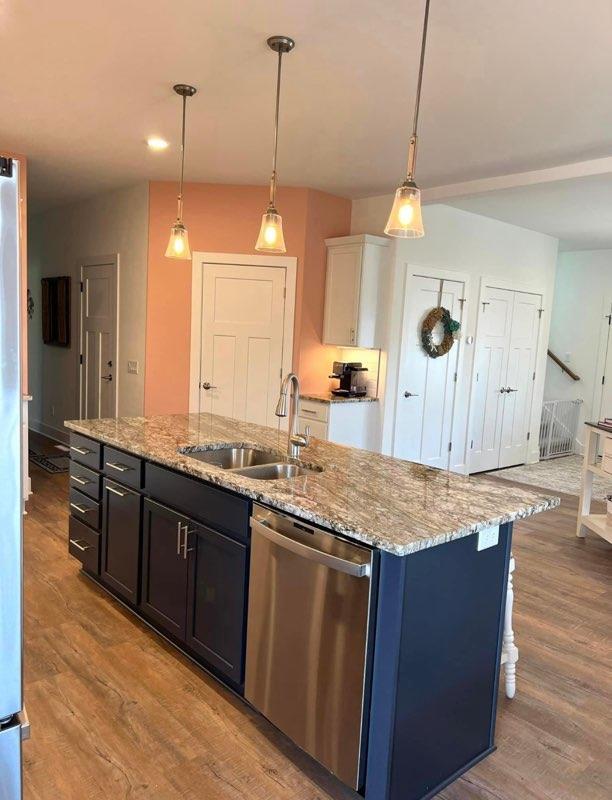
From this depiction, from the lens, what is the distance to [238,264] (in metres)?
5.14

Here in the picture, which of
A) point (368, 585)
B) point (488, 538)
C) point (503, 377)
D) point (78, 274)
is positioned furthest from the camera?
point (503, 377)

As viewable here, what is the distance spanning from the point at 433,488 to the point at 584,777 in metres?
1.08

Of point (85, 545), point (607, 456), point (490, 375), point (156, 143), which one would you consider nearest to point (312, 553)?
point (85, 545)

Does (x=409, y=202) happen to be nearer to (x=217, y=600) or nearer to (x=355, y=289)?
(x=217, y=600)

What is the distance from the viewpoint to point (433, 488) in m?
2.26

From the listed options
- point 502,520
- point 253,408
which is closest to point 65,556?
point 253,408

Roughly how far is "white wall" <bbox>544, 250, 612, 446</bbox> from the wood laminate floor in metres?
5.15

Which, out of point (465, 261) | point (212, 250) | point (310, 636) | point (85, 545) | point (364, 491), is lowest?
point (85, 545)

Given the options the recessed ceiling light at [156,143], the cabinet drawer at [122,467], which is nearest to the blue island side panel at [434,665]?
the cabinet drawer at [122,467]

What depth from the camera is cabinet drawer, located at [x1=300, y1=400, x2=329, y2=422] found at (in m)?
4.89

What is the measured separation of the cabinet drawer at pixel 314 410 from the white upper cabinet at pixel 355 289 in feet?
1.95

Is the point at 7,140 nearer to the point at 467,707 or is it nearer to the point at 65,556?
the point at 65,556

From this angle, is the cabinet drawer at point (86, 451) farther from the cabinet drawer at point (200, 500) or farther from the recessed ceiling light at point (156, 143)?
the recessed ceiling light at point (156, 143)

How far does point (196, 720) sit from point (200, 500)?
0.81 metres
